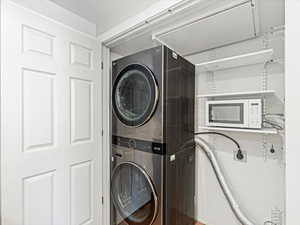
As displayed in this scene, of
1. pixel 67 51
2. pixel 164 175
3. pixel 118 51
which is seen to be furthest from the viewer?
pixel 118 51

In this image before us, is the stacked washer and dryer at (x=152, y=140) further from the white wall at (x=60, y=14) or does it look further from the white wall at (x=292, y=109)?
the white wall at (x=292, y=109)

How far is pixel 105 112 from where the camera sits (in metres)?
1.73

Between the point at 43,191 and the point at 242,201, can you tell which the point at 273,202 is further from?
the point at 43,191

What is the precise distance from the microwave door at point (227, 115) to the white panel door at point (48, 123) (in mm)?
1141

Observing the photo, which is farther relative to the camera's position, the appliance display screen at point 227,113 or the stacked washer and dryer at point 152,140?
the appliance display screen at point 227,113

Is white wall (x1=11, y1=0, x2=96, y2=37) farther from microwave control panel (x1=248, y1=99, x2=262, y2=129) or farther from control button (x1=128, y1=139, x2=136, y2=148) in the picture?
microwave control panel (x1=248, y1=99, x2=262, y2=129)

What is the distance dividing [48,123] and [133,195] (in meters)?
0.95

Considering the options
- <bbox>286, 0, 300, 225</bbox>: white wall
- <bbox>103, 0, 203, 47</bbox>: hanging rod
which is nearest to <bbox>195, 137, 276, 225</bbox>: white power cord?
<bbox>286, 0, 300, 225</bbox>: white wall

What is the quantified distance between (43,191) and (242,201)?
177 centimetres

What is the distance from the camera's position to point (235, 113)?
1.36 metres

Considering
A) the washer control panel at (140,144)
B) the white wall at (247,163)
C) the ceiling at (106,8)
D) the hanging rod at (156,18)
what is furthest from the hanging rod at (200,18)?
the washer control panel at (140,144)

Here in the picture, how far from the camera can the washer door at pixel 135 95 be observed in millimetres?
1240

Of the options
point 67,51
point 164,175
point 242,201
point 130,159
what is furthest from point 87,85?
point 242,201

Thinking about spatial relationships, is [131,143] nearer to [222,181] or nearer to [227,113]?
[227,113]
